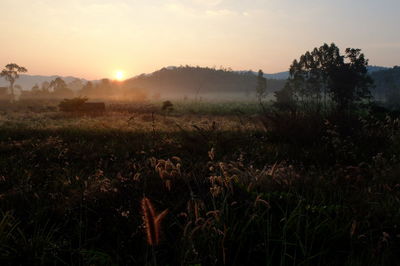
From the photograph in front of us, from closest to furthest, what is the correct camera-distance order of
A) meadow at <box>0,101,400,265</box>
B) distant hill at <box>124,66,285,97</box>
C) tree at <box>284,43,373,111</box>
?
meadow at <box>0,101,400,265</box>, tree at <box>284,43,373,111</box>, distant hill at <box>124,66,285,97</box>

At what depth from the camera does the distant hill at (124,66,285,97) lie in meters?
172

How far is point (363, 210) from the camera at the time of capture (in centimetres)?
344

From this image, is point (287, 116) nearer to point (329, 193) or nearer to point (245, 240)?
point (329, 193)

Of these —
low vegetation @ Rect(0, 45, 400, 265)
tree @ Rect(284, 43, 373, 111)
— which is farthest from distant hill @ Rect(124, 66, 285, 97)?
low vegetation @ Rect(0, 45, 400, 265)

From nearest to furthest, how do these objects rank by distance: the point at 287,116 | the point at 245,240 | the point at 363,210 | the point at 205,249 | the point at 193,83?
the point at 205,249, the point at 245,240, the point at 363,210, the point at 287,116, the point at 193,83

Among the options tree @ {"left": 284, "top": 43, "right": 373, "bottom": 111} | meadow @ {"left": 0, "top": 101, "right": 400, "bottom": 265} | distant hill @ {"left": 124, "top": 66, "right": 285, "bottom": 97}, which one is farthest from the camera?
distant hill @ {"left": 124, "top": 66, "right": 285, "bottom": 97}

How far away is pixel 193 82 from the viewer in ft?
592

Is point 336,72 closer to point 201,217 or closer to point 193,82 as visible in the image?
point 201,217

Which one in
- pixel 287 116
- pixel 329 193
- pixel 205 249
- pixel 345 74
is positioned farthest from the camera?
pixel 345 74

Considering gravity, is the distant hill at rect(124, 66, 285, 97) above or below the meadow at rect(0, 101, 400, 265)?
above

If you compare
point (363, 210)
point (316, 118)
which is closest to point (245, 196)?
point (363, 210)

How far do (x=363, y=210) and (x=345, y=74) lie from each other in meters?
43.6

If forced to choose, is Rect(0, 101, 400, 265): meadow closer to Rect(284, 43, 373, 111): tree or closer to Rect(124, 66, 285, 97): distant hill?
Rect(284, 43, 373, 111): tree

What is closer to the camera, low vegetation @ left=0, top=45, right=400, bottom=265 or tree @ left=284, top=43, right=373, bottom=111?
low vegetation @ left=0, top=45, right=400, bottom=265
